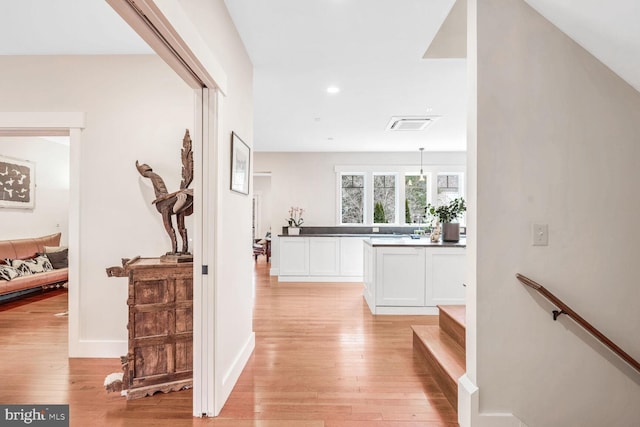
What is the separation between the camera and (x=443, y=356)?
7.88 ft

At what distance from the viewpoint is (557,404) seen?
180 centimetres

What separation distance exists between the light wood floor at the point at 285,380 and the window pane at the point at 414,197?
3.39m

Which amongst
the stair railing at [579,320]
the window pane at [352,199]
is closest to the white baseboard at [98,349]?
the stair railing at [579,320]

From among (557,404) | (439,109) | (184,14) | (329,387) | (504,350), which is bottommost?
(329,387)

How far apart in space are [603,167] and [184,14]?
2335 millimetres

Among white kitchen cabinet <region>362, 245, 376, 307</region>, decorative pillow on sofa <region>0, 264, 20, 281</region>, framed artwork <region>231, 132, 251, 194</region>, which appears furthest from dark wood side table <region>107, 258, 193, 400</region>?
decorative pillow on sofa <region>0, 264, 20, 281</region>

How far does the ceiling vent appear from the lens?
14.5ft

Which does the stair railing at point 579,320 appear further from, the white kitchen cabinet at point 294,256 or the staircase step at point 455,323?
the white kitchen cabinet at point 294,256

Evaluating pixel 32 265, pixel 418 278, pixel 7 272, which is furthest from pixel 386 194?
pixel 7 272

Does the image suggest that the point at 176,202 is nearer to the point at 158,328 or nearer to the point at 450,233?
the point at 158,328

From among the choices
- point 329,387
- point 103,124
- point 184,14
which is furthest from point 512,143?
point 103,124

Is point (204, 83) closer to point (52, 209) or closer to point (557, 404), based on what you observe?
point (557, 404)

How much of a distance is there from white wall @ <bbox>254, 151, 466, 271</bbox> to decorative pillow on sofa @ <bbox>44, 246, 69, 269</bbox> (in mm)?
3667

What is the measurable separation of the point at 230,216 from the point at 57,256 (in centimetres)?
494
